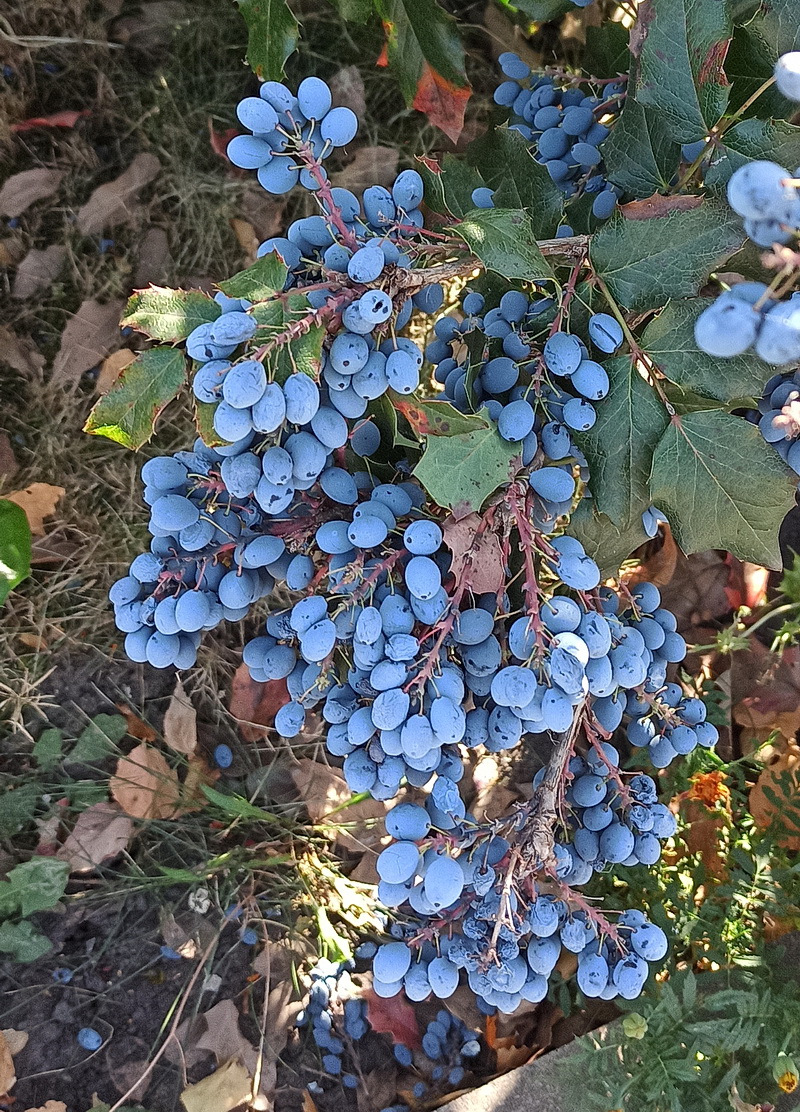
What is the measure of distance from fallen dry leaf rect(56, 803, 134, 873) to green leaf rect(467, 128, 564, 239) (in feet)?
4.62

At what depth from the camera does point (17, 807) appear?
6.06 ft

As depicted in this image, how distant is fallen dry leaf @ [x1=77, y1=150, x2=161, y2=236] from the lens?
204 cm

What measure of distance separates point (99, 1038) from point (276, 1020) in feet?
1.13

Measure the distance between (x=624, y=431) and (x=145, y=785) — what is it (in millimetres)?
1337

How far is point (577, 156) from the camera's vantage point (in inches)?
48.0

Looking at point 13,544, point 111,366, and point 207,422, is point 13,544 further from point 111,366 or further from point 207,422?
point 207,422

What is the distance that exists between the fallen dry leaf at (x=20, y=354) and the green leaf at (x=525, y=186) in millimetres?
1227

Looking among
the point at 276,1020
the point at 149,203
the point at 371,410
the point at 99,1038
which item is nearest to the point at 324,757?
the point at 276,1020

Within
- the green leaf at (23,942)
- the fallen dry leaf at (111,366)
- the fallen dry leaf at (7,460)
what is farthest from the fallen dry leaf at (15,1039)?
the fallen dry leaf at (111,366)

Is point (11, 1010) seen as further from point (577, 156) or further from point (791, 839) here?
point (577, 156)

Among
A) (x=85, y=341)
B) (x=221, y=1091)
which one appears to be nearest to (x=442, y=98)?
(x=85, y=341)

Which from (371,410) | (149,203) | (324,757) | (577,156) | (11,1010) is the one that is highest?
(577,156)

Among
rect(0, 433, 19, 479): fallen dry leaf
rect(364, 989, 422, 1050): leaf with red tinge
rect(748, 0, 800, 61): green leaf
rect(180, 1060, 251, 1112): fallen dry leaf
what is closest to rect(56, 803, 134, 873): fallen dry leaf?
rect(180, 1060, 251, 1112): fallen dry leaf

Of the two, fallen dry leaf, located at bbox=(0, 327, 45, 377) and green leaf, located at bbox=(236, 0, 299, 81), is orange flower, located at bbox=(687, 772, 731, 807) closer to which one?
green leaf, located at bbox=(236, 0, 299, 81)
